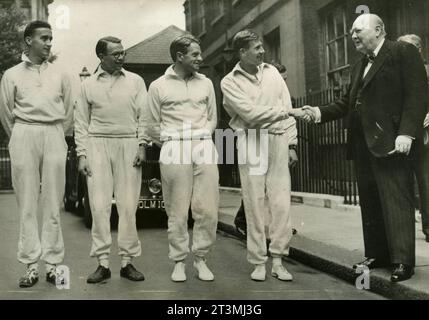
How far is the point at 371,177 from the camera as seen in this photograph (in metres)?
4.75

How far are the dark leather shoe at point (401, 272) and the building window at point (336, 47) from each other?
22.5 ft

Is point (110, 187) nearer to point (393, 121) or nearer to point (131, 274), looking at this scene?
point (131, 274)

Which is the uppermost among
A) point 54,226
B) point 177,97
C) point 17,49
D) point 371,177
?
point 17,49

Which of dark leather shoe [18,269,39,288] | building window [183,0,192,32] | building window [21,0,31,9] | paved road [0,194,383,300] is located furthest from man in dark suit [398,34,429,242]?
building window [21,0,31,9]

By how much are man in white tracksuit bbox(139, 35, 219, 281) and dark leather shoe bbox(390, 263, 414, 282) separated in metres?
1.44

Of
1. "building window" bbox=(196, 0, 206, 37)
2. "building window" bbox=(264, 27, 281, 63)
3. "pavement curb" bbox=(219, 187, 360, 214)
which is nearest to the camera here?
"pavement curb" bbox=(219, 187, 360, 214)

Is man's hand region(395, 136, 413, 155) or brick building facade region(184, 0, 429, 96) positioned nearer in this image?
man's hand region(395, 136, 413, 155)

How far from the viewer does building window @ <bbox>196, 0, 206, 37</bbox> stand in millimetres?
17609

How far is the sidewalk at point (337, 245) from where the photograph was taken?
439 centimetres

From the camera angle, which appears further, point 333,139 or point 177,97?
point 333,139

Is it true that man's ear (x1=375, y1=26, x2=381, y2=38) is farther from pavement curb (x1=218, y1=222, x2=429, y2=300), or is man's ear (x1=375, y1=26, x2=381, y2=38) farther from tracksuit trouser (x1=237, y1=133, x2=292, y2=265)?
pavement curb (x1=218, y1=222, x2=429, y2=300)
